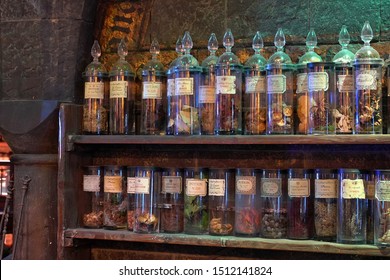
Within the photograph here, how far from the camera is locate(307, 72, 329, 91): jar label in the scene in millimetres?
2182

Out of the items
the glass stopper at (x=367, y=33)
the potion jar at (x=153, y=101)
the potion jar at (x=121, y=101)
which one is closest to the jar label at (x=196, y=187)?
the potion jar at (x=153, y=101)

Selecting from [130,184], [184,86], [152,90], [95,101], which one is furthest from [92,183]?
[184,86]

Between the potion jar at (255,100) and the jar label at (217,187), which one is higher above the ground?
the potion jar at (255,100)

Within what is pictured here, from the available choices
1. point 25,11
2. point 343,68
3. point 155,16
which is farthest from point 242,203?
point 25,11

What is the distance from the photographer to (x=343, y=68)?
2.19 m

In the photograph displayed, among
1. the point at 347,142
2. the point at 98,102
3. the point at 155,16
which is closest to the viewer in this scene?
the point at 347,142

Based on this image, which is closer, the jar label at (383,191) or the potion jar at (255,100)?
the jar label at (383,191)

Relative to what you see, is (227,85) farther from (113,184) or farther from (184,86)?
(113,184)

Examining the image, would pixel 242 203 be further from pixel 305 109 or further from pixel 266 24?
pixel 266 24

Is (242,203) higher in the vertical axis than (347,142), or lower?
lower

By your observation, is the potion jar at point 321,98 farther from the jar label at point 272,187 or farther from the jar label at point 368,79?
the jar label at point 272,187

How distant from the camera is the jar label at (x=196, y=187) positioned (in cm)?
230

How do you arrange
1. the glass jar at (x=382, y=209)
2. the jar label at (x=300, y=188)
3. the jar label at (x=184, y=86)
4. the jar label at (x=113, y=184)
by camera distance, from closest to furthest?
the glass jar at (x=382, y=209), the jar label at (x=300, y=188), the jar label at (x=184, y=86), the jar label at (x=113, y=184)
